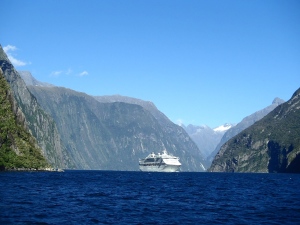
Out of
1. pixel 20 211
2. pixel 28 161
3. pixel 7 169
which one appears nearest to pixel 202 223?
pixel 20 211

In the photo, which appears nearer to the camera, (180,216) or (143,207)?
(180,216)

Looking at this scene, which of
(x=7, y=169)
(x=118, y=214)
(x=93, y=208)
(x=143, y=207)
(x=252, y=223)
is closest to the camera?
(x=252, y=223)

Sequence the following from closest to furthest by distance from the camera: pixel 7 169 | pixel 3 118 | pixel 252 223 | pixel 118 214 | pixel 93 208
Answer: pixel 252 223 < pixel 118 214 < pixel 93 208 < pixel 7 169 < pixel 3 118

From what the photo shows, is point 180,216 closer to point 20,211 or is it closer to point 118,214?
point 118,214

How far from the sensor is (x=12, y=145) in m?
159

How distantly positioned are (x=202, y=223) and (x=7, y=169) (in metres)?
118

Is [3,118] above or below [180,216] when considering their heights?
above

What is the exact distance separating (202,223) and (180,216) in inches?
199

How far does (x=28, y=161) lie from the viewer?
16500 centimetres

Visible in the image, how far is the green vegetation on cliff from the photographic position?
5910 inches

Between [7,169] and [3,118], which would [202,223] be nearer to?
[7,169]

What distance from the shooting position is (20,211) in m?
46.2

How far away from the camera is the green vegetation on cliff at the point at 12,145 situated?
493 feet

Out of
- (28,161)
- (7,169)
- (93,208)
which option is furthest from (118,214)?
(28,161)
